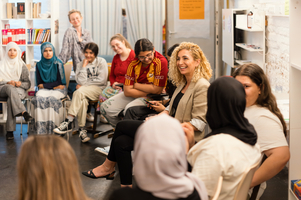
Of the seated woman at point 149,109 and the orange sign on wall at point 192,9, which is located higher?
the orange sign on wall at point 192,9

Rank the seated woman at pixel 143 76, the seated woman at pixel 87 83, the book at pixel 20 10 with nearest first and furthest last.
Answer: the seated woman at pixel 143 76
the seated woman at pixel 87 83
the book at pixel 20 10

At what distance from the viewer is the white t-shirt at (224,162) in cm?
142

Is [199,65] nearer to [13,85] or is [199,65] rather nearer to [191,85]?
[191,85]

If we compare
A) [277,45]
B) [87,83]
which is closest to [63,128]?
[87,83]

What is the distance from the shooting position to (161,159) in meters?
1.08

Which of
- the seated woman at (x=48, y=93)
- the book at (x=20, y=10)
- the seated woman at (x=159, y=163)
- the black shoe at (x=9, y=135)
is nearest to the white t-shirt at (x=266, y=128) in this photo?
the seated woman at (x=159, y=163)

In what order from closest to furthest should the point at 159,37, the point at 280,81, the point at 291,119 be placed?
1. the point at 291,119
2. the point at 280,81
3. the point at 159,37

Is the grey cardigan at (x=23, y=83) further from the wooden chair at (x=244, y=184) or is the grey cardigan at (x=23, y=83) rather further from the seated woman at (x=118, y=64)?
the wooden chair at (x=244, y=184)

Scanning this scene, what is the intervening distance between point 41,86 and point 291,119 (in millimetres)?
3442

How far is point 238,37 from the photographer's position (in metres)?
4.88

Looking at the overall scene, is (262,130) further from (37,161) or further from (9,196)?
(9,196)

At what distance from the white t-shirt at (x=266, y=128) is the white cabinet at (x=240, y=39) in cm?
193

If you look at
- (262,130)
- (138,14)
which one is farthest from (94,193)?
(138,14)

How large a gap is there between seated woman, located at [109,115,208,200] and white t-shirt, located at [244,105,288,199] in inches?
36.2
